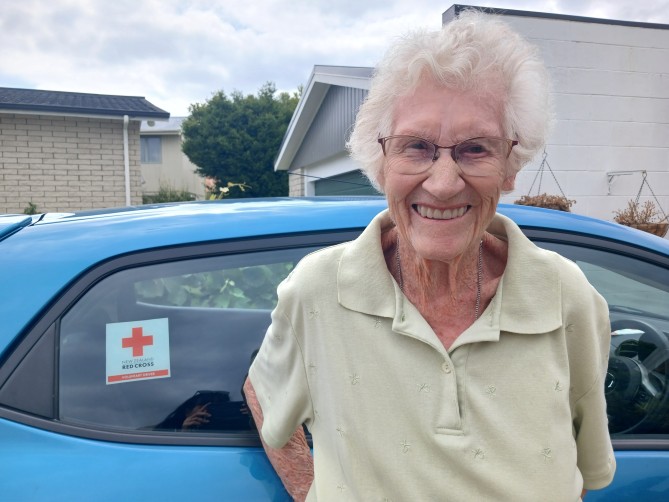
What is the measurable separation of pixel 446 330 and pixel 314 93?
37.9 ft

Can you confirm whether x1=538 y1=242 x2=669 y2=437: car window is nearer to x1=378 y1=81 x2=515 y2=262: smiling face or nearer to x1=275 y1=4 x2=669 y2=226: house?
x1=378 y1=81 x2=515 y2=262: smiling face

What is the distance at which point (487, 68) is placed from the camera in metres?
1.20

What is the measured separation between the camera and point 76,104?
41.1 feet

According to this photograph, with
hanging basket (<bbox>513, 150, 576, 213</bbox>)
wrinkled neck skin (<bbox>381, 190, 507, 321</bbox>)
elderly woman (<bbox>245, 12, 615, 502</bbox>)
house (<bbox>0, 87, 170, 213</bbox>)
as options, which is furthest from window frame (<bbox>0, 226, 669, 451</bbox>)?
house (<bbox>0, 87, 170, 213</bbox>)

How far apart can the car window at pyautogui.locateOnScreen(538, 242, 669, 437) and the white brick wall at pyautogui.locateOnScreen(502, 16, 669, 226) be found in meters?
4.04

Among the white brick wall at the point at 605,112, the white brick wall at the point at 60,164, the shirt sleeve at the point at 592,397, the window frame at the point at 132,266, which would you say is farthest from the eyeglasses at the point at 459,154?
the white brick wall at the point at 60,164

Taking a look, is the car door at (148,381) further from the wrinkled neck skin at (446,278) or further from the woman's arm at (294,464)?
the wrinkled neck skin at (446,278)

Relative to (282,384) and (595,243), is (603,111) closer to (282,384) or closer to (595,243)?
(595,243)

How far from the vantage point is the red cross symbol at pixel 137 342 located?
149 centimetres

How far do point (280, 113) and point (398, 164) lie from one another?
27.8 metres

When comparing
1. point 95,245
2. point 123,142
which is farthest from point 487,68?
point 123,142

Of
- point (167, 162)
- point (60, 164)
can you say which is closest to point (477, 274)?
point (60, 164)

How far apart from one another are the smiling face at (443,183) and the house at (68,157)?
37.0 feet

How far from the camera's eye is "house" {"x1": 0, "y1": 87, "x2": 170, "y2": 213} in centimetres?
1116
